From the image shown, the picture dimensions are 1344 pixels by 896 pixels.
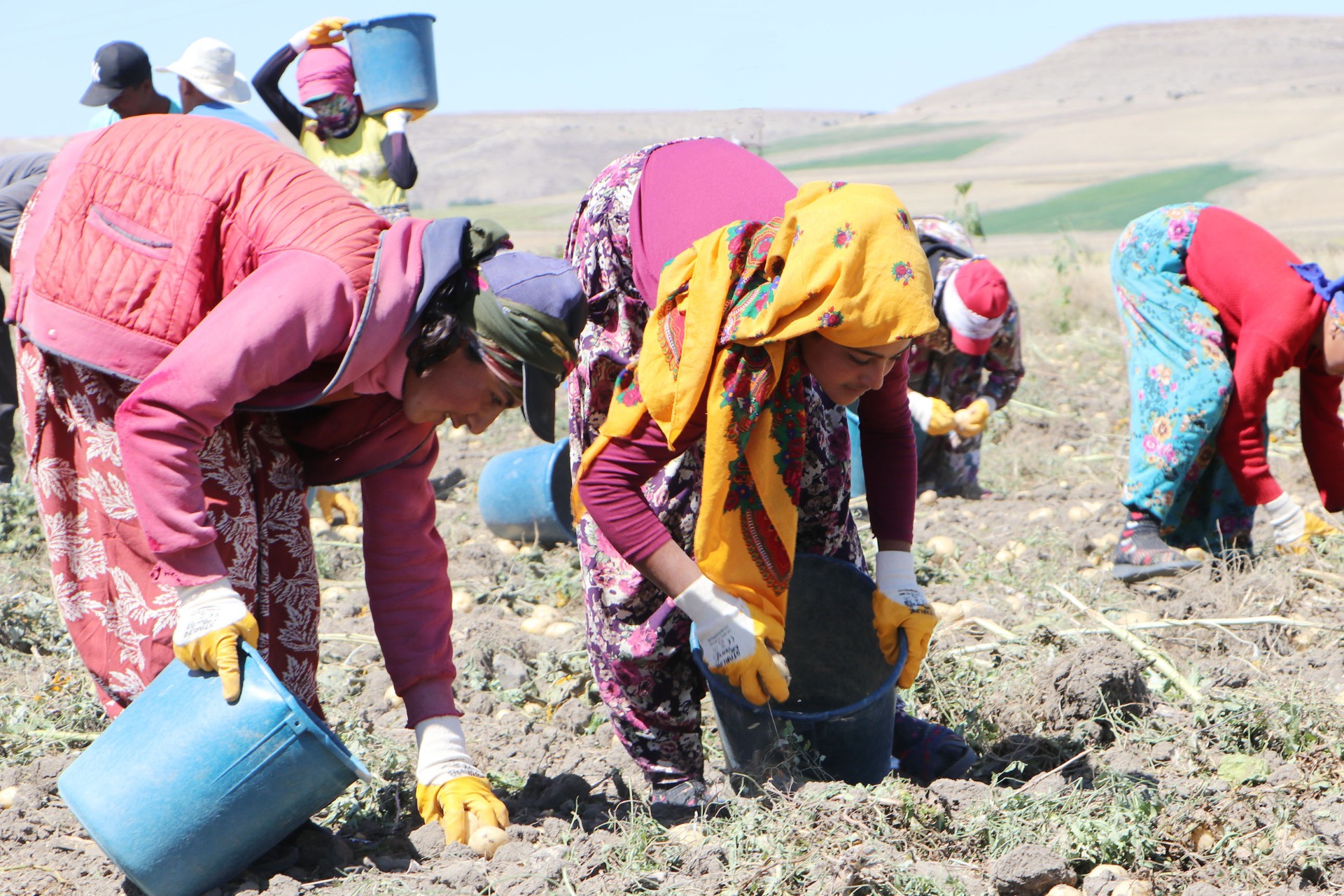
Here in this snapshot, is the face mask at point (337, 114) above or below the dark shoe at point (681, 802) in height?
above

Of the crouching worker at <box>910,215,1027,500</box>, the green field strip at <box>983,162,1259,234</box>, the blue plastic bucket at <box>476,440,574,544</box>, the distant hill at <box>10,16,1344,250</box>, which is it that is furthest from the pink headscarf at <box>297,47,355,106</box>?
the green field strip at <box>983,162,1259,234</box>

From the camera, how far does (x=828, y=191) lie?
1951mm

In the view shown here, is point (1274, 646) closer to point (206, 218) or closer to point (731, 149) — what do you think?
point (731, 149)

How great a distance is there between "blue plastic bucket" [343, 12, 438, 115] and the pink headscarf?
5cm

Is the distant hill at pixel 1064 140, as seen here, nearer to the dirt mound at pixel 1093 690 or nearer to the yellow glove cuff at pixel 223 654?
the dirt mound at pixel 1093 690

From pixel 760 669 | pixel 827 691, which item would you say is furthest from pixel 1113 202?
pixel 760 669

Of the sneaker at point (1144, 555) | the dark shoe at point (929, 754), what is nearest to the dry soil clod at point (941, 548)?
the sneaker at point (1144, 555)

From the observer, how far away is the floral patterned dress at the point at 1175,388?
3828mm

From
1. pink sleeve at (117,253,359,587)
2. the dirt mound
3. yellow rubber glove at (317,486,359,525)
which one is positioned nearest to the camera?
pink sleeve at (117,253,359,587)

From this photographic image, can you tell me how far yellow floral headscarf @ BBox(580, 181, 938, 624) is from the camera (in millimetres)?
1829

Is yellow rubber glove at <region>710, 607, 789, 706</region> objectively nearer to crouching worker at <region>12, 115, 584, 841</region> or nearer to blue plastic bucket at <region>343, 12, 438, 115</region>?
crouching worker at <region>12, 115, 584, 841</region>

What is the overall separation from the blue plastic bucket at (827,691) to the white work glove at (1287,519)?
207 centimetres

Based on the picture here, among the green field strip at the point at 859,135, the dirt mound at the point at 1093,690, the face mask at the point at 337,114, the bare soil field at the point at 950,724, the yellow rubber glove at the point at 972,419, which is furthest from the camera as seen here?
Result: the green field strip at the point at 859,135

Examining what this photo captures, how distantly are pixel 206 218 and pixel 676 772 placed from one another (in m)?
1.39
